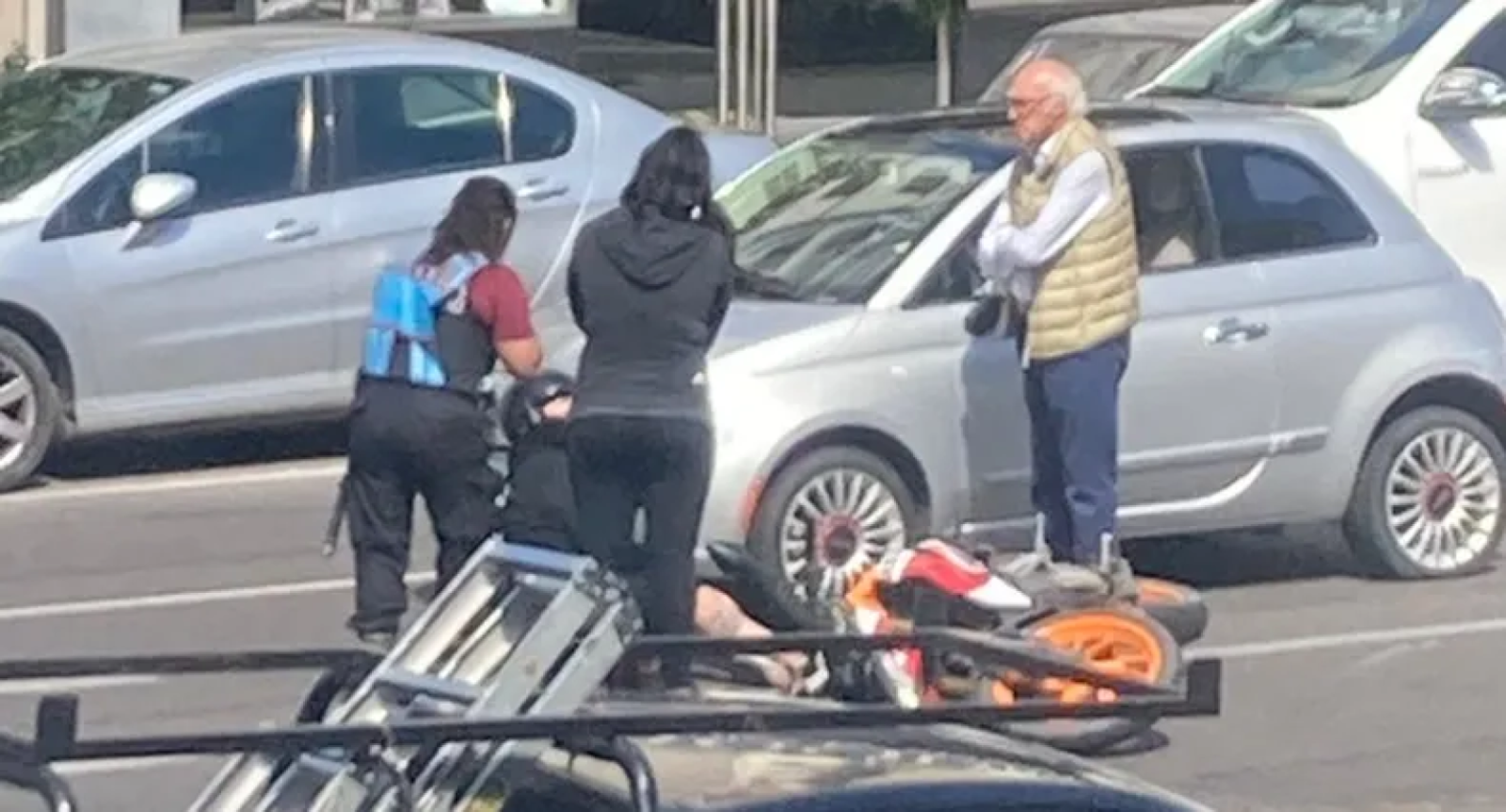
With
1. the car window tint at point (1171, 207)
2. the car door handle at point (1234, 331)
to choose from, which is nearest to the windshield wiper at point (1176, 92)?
the car window tint at point (1171, 207)

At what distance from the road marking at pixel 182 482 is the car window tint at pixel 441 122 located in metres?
1.18

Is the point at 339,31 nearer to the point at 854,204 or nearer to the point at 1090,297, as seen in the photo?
the point at 854,204

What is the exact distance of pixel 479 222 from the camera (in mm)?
10156

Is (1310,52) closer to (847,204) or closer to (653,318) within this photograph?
(847,204)

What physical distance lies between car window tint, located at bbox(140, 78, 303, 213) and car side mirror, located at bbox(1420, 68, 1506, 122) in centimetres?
464

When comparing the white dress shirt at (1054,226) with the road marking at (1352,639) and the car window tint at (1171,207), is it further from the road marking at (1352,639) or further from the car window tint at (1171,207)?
the road marking at (1352,639)

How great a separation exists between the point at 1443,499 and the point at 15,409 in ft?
17.6

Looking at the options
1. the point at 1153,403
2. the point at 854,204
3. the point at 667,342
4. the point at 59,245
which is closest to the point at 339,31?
the point at 59,245

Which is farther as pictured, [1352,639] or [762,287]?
[762,287]

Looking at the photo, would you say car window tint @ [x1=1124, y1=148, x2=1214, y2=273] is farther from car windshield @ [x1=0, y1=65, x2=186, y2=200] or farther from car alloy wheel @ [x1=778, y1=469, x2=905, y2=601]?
car windshield @ [x1=0, y1=65, x2=186, y2=200]

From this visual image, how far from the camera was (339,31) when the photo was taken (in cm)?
1529

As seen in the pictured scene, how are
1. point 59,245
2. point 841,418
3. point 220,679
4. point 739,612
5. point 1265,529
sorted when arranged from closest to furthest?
1. point 739,612
2. point 220,679
3. point 841,418
4. point 1265,529
5. point 59,245

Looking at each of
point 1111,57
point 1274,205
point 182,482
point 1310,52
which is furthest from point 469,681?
point 1111,57

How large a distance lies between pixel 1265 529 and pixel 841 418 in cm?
245
